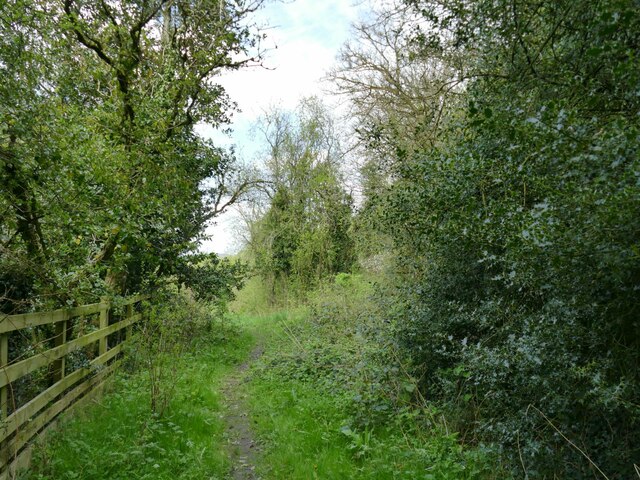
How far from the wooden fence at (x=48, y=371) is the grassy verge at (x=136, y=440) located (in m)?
0.22

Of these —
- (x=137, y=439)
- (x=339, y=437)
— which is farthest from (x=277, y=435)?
(x=137, y=439)

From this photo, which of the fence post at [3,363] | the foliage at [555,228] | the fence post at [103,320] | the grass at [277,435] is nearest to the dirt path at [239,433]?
the grass at [277,435]

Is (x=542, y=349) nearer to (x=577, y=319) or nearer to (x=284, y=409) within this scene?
(x=577, y=319)

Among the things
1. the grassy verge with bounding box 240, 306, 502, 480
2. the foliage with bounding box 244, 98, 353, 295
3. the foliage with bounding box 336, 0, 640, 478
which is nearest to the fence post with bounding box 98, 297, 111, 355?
the grassy verge with bounding box 240, 306, 502, 480

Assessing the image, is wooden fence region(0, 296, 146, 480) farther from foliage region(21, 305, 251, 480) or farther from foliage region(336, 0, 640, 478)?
foliage region(336, 0, 640, 478)

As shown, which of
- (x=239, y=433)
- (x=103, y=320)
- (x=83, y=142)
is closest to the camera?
(x=83, y=142)

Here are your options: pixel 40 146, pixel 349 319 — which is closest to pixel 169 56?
pixel 40 146

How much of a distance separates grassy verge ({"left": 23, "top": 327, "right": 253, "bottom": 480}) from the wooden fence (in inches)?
8.6

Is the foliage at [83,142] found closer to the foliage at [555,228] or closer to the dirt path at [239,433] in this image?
the dirt path at [239,433]

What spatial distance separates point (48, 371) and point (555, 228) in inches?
221

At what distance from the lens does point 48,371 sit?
17.3 feet

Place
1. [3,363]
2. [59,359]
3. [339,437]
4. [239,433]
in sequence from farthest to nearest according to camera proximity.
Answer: [239,433], [339,437], [59,359], [3,363]

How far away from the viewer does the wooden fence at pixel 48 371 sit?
Result: 13.2ft

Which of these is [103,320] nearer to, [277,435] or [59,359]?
[59,359]
